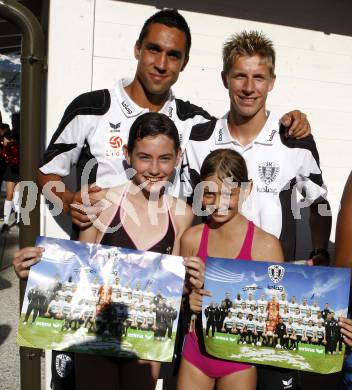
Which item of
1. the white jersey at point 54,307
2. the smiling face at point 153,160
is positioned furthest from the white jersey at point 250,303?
the white jersey at point 54,307

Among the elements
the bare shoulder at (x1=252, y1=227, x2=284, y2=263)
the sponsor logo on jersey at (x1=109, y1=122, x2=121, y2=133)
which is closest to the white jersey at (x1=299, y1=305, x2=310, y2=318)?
the bare shoulder at (x1=252, y1=227, x2=284, y2=263)

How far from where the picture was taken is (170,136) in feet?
7.84

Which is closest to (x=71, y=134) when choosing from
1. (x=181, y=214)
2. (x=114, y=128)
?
(x=114, y=128)

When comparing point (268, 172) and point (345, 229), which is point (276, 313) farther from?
point (268, 172)

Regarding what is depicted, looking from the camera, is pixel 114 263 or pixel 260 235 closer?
pixel 114 263

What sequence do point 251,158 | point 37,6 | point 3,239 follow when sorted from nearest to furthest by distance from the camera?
point 251,158, point 37,6, point 3,239

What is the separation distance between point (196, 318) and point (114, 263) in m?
0.44

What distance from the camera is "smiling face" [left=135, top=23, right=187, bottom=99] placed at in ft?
8.66

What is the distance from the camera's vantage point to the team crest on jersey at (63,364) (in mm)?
2891

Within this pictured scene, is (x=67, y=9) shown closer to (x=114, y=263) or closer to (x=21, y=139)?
(x=21, y=139)

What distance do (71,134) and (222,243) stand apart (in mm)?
1015

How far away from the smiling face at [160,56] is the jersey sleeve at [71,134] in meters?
0.30

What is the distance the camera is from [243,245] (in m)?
2.28

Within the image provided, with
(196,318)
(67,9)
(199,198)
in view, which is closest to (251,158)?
(199,198)
